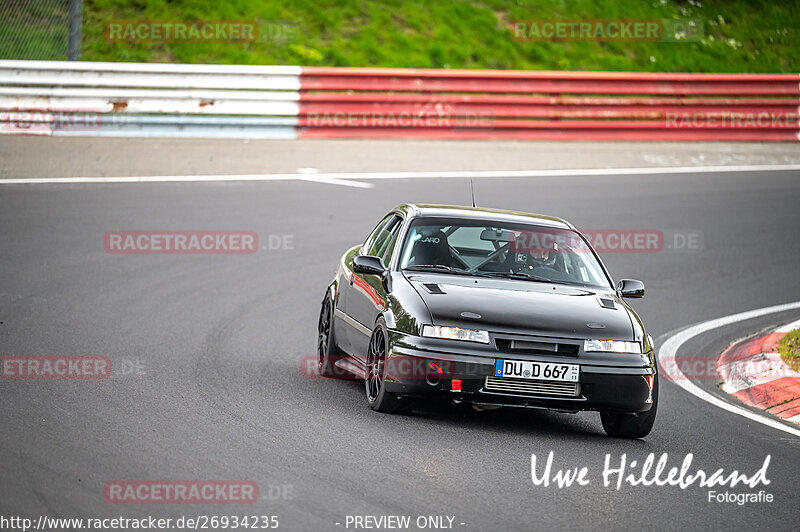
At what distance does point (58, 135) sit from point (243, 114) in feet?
9.83

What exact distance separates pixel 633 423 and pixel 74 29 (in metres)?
15.6

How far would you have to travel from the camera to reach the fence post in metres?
20.8

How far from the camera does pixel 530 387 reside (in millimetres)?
7656

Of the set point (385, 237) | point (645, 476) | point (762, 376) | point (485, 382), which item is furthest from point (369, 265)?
point (762, 376)

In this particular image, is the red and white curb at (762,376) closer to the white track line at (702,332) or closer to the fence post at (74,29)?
the white track line at (702,332)

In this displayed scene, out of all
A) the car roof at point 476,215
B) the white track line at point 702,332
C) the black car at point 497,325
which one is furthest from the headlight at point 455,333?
the white track line at point 702,332

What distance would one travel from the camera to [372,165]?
1950 cm

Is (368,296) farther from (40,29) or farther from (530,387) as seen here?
(40,29)

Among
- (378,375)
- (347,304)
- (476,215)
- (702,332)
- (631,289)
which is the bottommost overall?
(702,332)

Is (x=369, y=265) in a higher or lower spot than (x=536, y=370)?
higher

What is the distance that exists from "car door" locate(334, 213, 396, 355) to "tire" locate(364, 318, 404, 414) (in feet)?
1.56

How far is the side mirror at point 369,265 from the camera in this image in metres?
8.78

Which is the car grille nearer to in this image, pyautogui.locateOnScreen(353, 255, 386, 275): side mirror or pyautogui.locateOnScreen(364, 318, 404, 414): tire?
pyautogui.locateOnScreen(364, 318, 404, 414): tire

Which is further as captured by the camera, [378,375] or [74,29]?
[74,29]
